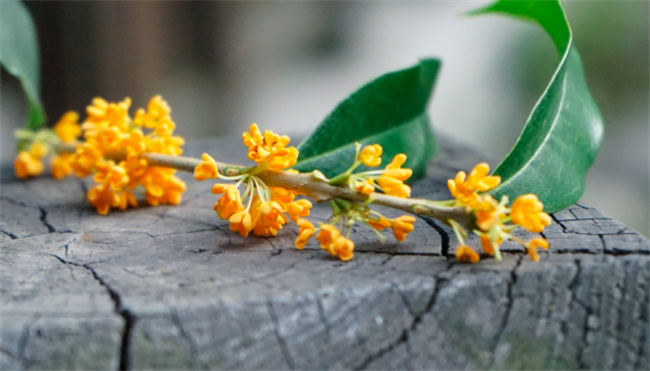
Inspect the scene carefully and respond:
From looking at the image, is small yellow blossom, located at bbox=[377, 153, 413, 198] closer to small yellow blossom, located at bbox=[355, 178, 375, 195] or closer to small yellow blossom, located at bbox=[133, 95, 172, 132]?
small yellow blossom, located at bbox=[355, 178, 375, 195]

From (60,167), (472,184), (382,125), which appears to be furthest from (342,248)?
(60,167)

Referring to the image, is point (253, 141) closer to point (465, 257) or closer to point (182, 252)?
point (182, 252)

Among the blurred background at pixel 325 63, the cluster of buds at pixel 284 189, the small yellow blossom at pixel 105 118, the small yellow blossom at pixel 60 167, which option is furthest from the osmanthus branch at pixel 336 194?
the blurred background at pixel 325 63

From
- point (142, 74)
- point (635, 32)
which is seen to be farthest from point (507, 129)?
point (142, 74)

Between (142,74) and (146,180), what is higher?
(142,74)

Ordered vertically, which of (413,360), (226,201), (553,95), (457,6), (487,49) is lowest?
(413,360)

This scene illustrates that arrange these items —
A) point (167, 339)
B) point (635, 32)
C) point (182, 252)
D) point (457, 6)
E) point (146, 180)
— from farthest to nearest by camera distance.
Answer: point (457, 6) → point (635, 32) → point (146, 180) → point (182, 252) → point (167, 339)

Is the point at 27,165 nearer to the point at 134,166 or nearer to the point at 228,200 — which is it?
the point at 134,166
